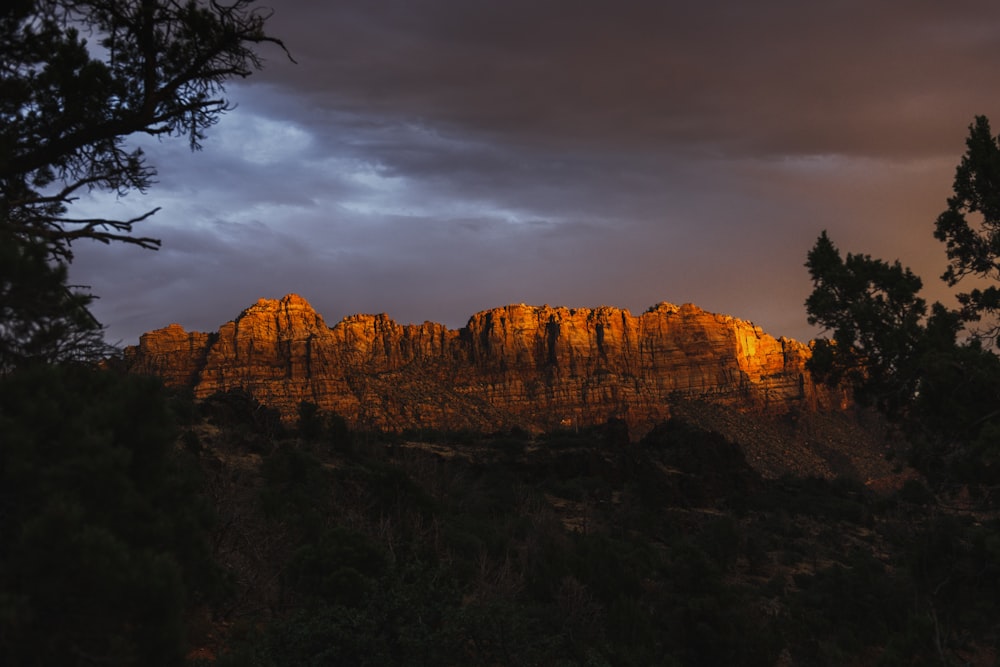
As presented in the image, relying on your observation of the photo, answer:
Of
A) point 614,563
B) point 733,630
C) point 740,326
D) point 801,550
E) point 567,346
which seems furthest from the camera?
point 740,326

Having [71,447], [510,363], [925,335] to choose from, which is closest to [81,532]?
[71,447]

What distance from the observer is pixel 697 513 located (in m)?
45.8

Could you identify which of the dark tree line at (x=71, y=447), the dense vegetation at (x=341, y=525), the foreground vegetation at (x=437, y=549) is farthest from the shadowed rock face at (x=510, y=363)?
the dark tree line at (x=71, y=447)

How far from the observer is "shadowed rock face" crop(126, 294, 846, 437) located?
109 m

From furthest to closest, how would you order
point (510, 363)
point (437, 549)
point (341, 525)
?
1. point (510, 363)
2. point (437, 549)
3. point (341, 525)

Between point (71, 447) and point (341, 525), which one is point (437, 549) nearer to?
point (341, 525)

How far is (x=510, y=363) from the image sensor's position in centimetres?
12825

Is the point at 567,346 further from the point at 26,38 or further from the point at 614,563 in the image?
the point at 26,38

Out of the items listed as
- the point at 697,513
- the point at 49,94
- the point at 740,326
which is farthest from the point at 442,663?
the point at 740,326

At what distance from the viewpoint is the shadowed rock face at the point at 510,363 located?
109m

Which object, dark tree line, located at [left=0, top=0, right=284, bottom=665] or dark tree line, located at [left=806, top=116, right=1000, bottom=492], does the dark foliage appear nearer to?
dark tree line, located at [left=0, top=0, right=284, bottom=665]

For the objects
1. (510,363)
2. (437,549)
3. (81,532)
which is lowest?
(437,549)

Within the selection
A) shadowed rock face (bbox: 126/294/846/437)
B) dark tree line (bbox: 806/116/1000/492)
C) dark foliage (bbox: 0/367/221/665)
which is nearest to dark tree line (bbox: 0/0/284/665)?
dark foliage (bbox: 0/367/221/665)

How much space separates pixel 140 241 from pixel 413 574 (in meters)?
11.4
